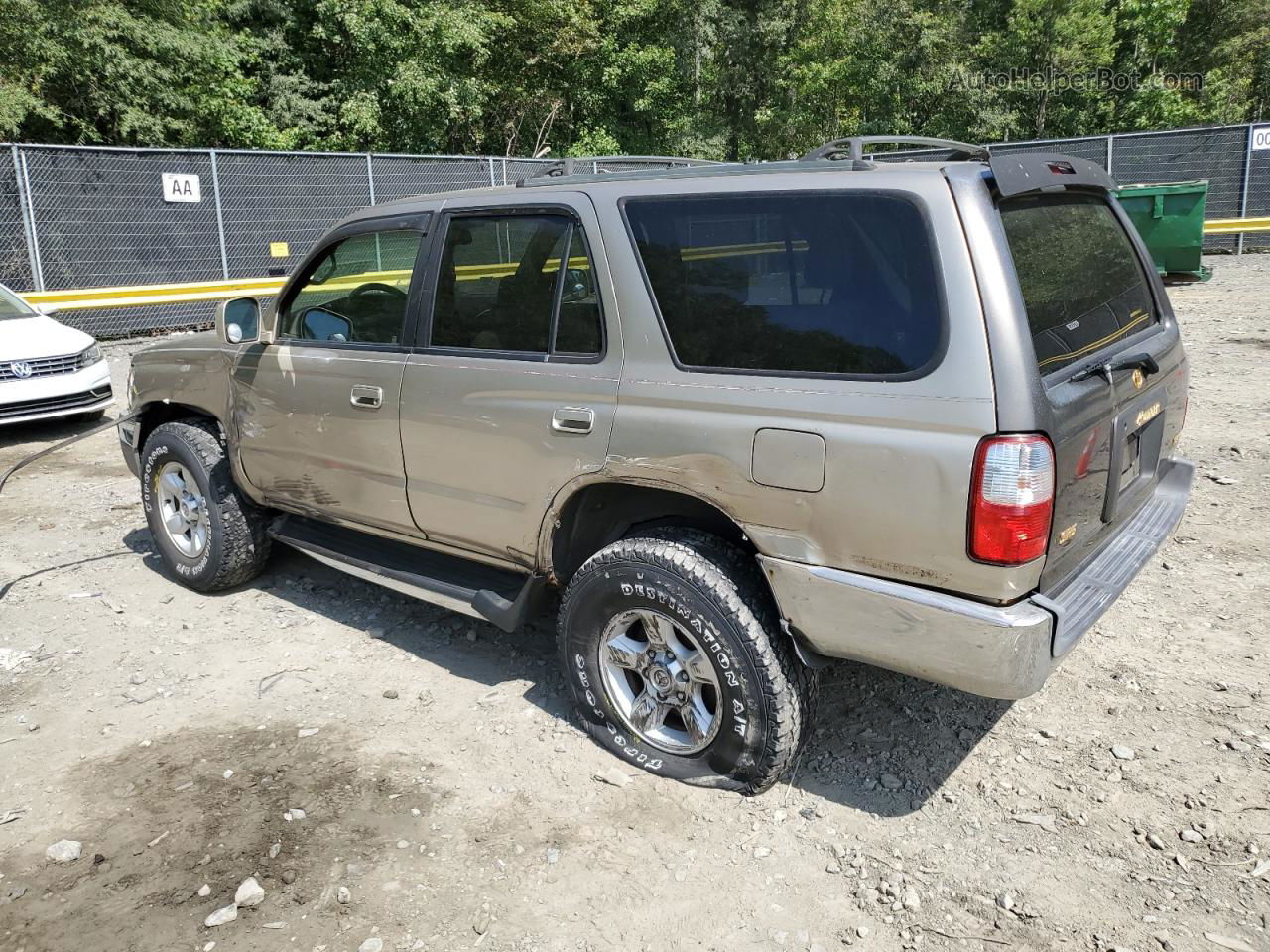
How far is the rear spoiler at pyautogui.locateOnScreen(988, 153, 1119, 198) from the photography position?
112 inches

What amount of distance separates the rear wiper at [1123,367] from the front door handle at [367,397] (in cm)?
255

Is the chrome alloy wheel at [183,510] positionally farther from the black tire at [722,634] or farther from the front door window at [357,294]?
the black tire at [722,634]

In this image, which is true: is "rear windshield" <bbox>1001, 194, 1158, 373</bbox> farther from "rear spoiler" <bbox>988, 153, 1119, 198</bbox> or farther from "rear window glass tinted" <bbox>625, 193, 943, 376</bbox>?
"rear window glass tinted" <bbox>625, 193, 943, 376</bbox>

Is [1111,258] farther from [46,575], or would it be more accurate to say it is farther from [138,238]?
[138,238]

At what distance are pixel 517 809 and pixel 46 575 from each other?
Answer: 3658mm

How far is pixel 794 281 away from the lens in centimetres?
303

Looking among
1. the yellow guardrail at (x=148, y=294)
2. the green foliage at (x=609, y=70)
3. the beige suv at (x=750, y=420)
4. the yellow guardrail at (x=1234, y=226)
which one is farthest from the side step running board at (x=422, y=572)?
the yellow guardrail at (x=1234, y=226)

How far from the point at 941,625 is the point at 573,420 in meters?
1.37

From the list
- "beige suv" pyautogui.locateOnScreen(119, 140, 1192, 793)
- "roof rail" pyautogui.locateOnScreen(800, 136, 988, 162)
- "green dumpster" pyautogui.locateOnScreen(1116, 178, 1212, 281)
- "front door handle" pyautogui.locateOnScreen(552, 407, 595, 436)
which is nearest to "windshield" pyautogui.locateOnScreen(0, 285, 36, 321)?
"beige suv" pyautogui.locateOnScreen(119, 140, 1192, 793)

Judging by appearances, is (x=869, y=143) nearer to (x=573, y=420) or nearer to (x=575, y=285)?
(x=575, y=285)

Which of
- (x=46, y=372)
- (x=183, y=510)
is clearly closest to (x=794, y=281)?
(x=183, y=510)

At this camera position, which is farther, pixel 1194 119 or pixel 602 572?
pixel 1194 119

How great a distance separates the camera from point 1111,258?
3.67 meters

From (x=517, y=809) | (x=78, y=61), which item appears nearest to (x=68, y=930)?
(x=517, y=809)
